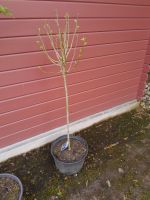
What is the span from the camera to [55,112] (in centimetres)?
295

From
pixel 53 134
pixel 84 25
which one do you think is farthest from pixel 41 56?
pixel 53 134

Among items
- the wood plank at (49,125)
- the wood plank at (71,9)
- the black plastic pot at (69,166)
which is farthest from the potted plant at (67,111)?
the wood plank at (49,125)

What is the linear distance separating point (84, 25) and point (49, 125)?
4.67 ft

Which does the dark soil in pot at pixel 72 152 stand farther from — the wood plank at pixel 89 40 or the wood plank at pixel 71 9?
the wood plank at pixel 71 9

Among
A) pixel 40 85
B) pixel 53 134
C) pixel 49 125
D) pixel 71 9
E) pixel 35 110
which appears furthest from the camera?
pixel 53 134

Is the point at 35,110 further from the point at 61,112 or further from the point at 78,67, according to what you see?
the point at 78,67

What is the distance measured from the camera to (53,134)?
309cm

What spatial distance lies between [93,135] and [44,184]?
1124mm

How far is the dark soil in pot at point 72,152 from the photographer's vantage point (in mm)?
2545

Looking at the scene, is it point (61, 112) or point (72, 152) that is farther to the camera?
point (61, 112)

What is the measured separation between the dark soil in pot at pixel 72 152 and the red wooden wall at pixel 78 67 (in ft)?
1.32

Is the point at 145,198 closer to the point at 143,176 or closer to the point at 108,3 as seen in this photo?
the point at 143,176

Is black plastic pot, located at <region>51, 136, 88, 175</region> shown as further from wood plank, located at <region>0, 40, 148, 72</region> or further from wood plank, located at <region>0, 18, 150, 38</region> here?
wood plank, located at <region>0, 18, 150, 38</region>

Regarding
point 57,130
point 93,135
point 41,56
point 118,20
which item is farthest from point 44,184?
point 118,20
